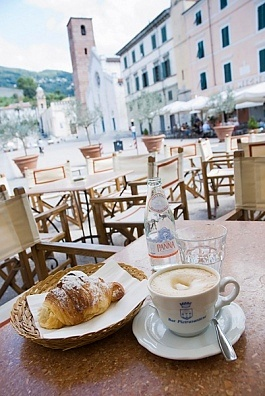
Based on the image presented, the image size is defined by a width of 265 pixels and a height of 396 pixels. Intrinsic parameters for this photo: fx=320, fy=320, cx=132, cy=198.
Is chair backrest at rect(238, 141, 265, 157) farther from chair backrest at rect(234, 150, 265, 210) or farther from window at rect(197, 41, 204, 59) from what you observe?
window at rect(197, 41, 204, 59)

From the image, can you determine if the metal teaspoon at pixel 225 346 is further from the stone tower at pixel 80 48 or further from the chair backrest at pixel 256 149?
the stone tower at pixel 80 48

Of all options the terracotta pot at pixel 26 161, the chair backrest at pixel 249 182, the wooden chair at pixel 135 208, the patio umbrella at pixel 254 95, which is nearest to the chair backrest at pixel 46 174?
the wooden chair at pixel 135 208

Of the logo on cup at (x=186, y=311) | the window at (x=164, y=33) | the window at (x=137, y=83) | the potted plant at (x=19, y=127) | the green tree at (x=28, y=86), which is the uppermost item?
the window at (x=164, y=33)

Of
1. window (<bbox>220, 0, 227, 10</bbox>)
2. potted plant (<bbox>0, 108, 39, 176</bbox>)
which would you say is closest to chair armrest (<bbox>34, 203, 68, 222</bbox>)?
potted plant (<bbox>0, 108, 39, 176</bbox>)

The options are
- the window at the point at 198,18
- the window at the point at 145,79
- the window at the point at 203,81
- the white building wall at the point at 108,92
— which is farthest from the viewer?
the white building wall at the point at 108,92

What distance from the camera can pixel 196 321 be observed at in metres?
0.47

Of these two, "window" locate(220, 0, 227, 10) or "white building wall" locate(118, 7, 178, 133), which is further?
"white building wall" locate(118, 7, 178, 133)

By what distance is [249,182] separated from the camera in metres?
1.37

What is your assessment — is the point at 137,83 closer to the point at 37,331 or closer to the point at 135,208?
the point at 135,208

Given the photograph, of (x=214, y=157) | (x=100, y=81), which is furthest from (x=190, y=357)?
(x=100, y=81)

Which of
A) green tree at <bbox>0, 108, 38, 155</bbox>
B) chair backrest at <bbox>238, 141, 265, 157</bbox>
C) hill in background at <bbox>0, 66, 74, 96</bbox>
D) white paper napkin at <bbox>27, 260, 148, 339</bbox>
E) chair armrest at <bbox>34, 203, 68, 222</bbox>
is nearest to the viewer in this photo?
white paper napkin at <bbox>27, 260, 148, 339</bbox>

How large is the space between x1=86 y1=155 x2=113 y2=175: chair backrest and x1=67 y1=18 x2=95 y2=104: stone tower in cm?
778

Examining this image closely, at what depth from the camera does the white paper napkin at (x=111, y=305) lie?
511 millimetres

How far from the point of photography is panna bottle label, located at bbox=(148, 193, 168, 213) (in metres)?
0.79
